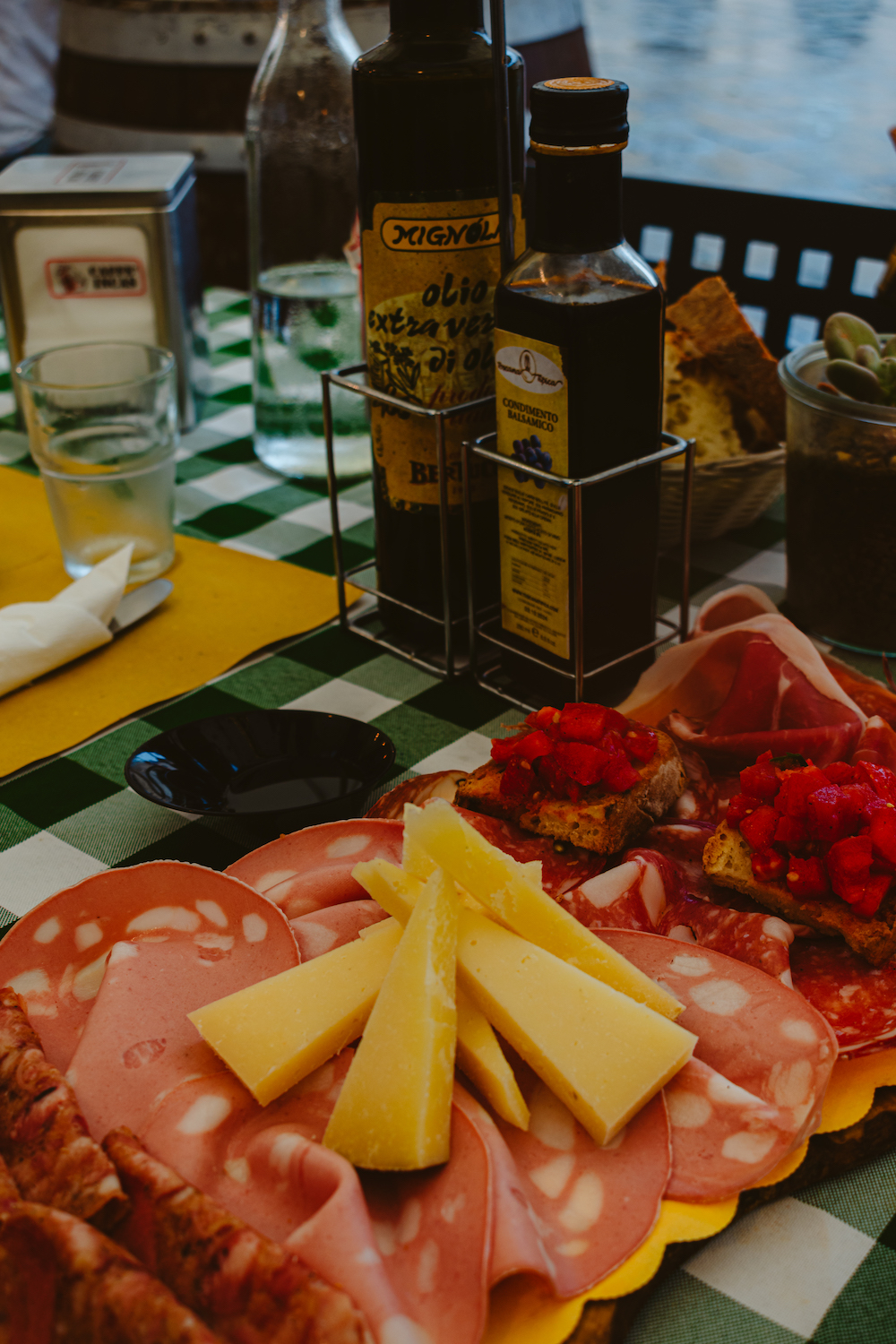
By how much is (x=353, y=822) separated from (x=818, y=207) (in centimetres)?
108

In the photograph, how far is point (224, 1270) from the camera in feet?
1.37

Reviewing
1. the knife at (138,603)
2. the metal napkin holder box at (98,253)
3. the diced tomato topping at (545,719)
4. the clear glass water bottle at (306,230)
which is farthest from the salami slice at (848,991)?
the metal napkin holder box at (98,253)

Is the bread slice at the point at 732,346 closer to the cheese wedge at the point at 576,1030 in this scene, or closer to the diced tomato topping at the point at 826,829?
the diced tomato topping at the point at 826,829

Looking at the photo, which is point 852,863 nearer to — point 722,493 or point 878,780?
point 878,780

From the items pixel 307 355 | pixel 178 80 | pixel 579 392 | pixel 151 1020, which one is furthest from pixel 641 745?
pixel 178 80

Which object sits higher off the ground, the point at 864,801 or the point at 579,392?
the point at 579,392

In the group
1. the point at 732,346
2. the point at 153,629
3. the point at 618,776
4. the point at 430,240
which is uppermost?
the point at 430,240

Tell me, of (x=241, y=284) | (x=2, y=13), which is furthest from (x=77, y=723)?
(x=2, y=13)

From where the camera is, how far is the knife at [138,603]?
1.07m

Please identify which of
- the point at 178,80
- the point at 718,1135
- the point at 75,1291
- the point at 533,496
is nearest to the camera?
the point at 75,1291

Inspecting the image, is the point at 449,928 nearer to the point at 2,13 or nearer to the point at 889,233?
the point at 889,233

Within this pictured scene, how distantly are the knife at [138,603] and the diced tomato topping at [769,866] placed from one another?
2.19 ft

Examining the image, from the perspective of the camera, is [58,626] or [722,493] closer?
[58,626]

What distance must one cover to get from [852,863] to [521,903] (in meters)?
0.19
